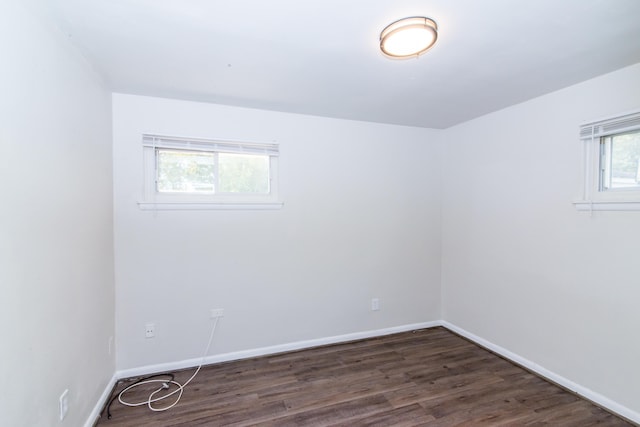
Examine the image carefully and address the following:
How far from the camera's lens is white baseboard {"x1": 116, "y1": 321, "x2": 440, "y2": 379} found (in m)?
2.47

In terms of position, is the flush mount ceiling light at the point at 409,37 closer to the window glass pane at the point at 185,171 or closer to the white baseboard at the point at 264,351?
the window glass pane at the point at 185,171

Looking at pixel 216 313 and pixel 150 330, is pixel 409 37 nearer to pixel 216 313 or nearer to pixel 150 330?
pixel 216 313

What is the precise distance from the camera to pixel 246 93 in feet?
7.89

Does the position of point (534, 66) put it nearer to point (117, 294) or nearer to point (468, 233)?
point (468, 233)

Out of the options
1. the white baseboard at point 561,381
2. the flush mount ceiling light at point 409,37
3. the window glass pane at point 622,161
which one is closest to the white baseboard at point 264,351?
the white baseboard at point 561,381

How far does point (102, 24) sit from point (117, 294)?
75.9 inches

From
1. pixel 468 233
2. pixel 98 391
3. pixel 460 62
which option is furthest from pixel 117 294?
pixel 468 233

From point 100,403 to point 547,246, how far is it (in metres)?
3.57

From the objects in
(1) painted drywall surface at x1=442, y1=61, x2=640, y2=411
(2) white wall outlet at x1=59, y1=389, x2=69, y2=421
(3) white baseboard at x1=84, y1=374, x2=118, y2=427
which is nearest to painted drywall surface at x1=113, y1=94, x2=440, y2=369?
(3) white baseboard at x1=84, y1=374, x2=118, y2=427

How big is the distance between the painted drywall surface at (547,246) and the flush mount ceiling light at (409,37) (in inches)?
59.9

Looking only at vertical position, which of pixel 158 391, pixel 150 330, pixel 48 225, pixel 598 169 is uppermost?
pixel 598 169

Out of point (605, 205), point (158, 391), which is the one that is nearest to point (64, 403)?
point (158, 391)

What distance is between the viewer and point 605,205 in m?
2.07

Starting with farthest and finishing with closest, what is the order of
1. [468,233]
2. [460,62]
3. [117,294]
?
1. [468,233]
2. [117,294]
3. [460,62]
